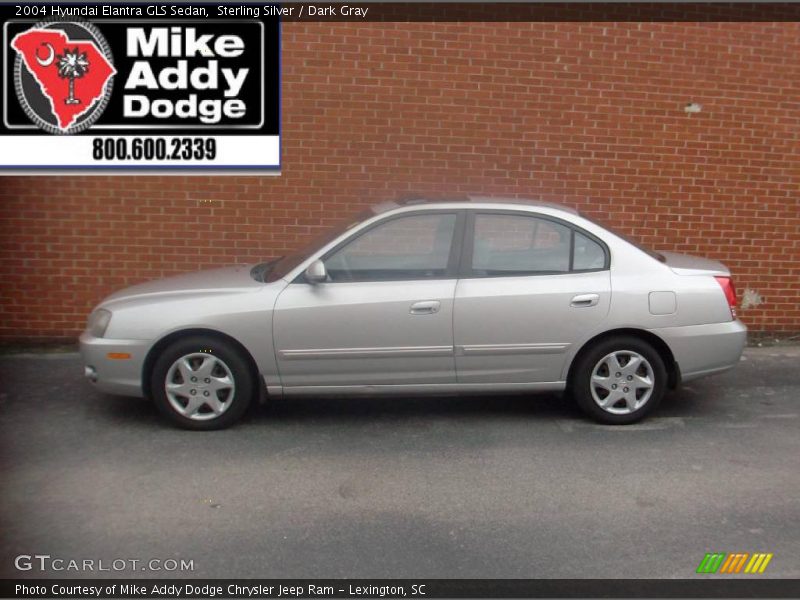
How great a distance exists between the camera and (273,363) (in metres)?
5.73

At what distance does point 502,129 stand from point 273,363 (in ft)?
12.3

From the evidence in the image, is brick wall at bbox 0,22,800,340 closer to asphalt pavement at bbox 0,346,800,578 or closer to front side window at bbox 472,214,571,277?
asphalt pavement at bbox 0,346,800,578

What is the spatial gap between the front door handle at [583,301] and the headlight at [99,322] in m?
3.10

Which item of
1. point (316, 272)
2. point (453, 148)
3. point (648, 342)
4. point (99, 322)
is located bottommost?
point (648, 342)

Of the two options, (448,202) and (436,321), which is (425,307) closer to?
(436,321)

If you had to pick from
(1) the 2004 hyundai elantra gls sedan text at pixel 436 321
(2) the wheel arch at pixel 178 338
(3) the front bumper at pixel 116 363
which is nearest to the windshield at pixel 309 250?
(1) the 2004 hyundai elantra gls sedan text at pixel 436 321

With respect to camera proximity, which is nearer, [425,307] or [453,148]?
[425,307]

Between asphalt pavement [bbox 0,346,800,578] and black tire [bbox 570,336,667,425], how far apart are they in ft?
0.40

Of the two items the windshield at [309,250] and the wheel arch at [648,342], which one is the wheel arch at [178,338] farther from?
the wheel arch at [648,342]

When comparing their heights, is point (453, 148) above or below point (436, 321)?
above

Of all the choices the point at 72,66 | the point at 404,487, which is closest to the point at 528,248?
the point at 404,487

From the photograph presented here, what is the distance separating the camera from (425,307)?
571cm

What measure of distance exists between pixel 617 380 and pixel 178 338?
9.72 feet

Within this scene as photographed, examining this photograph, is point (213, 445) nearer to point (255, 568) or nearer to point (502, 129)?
point (255, 568)
